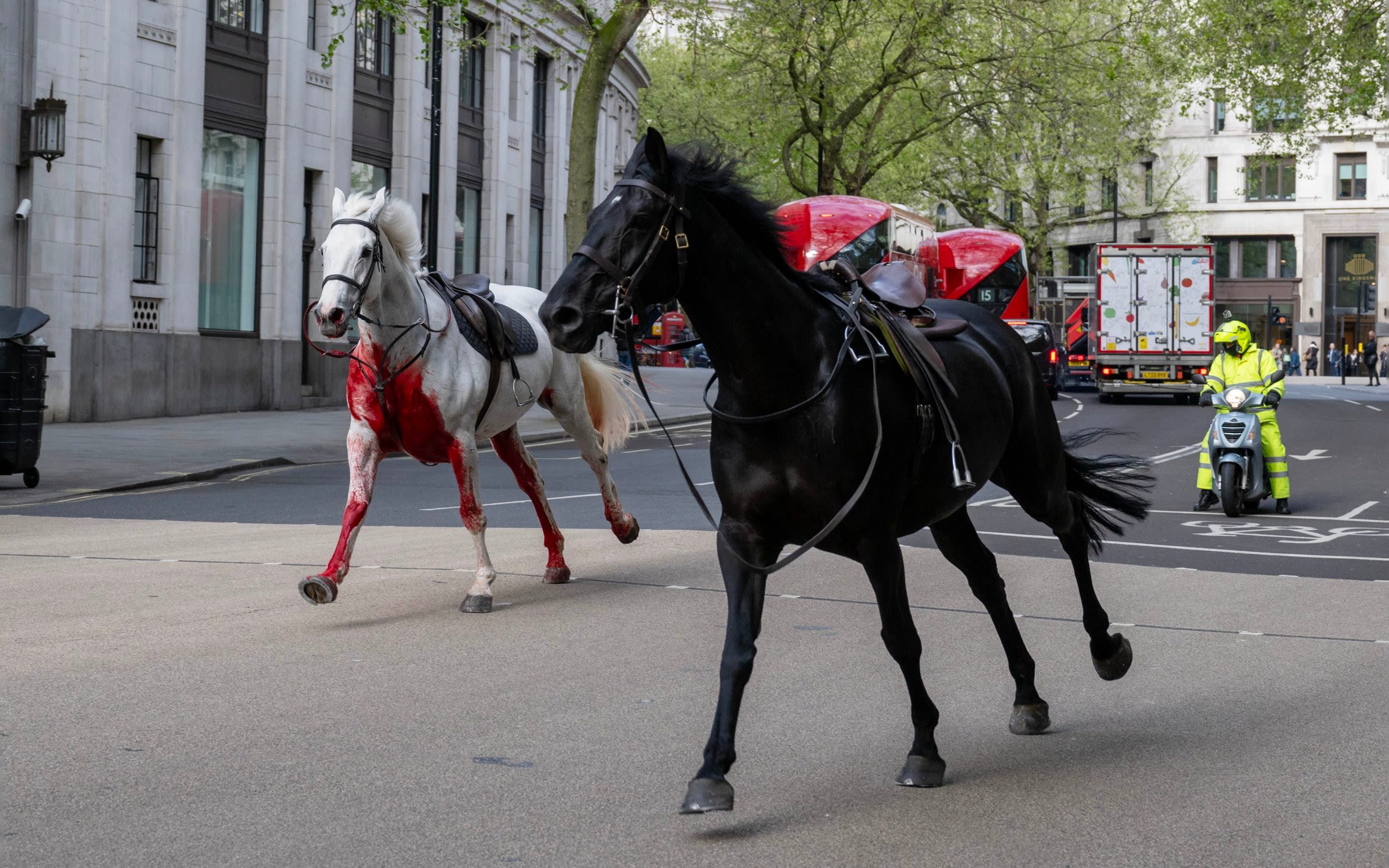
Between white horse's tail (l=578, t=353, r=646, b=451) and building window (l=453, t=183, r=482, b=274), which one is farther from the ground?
building window (l=453, t=183, r=482, b=274)

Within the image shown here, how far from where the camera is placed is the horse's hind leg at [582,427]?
1003cm

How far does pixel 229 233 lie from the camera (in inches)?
1103

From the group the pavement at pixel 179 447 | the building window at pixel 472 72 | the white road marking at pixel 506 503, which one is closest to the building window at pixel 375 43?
the building window at pixel 472 72

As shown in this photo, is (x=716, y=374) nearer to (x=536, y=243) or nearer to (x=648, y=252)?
(x=648, y=252)

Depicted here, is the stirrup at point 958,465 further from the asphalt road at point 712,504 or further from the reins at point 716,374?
the asphalt road at point 712,504

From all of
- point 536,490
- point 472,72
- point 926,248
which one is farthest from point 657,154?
point 472,72

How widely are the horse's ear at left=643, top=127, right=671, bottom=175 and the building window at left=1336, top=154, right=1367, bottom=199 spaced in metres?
77.5

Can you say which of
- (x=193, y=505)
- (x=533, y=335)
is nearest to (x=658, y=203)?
(x=533, y=335)

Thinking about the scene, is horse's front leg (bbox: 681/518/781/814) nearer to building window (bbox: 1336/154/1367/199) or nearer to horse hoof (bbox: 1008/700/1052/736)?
horse hoof (bbox: 1008/700/1052/736)

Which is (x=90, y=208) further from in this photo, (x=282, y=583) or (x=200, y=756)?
(x=200, y=756)

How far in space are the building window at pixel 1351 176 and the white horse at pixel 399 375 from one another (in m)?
73.8

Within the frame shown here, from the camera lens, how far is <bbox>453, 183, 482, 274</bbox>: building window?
1447 inches

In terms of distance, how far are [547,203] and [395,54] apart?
10.4 metres

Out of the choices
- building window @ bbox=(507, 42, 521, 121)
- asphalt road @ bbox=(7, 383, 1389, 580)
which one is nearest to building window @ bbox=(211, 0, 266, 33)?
asphalt road @ bbox=(7, 383, 1389, 580)
